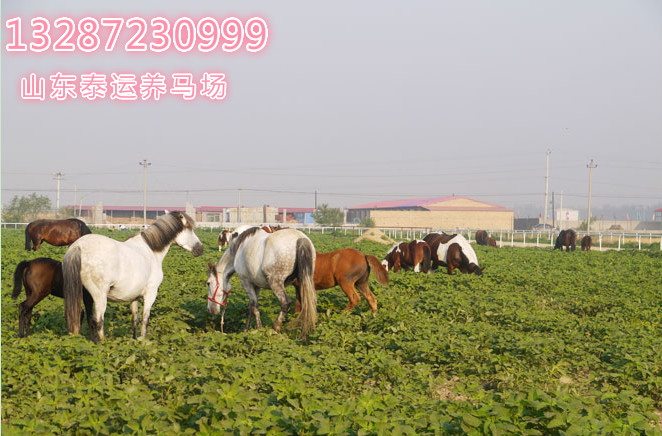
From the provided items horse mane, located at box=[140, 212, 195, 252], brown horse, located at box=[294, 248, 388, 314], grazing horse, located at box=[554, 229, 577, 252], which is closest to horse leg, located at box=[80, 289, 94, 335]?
horse mane, located at box=[140, 212, 195, 252]

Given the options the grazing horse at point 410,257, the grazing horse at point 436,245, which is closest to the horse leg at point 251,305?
the grazing horse at point 410,257

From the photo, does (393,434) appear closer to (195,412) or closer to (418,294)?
(195,412)

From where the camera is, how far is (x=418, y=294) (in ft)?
44.1

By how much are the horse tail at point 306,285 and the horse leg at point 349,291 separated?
131cm

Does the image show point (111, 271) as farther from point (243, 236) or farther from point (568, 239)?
point (568, 239)

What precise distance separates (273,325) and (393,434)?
246 inches

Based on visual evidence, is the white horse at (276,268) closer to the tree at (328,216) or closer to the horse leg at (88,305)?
the horse leg at (88,305)

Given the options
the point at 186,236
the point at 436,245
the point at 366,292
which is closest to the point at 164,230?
the point at 186,236

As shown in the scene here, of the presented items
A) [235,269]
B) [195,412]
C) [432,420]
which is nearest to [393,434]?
[432,420]

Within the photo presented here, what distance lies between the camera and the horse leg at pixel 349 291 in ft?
36.4

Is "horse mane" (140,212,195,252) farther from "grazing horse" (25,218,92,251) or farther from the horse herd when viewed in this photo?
"grazing horse" (25,218,92,251)

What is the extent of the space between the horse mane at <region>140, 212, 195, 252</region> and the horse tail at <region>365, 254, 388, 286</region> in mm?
3661

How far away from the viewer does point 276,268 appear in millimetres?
9953

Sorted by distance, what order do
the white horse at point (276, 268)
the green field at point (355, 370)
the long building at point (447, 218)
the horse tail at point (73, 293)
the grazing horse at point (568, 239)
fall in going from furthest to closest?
the long building at point (447, 218) < the grazing horse at point (568, 239) < the white horse at point (276, 268) < the horse tail at point (73, 293) < the green field at point (355, 370)
